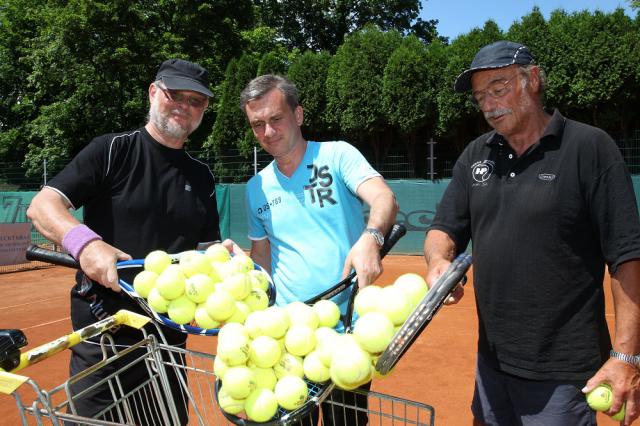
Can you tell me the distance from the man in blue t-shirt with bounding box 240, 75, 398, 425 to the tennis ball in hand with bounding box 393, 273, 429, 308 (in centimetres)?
78

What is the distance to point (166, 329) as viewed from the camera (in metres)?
2.76

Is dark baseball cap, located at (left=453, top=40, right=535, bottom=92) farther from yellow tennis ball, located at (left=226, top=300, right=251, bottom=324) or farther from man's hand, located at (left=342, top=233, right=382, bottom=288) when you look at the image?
yellow tennis ball, located at (left=226, top=300, right=251, bottom=324)

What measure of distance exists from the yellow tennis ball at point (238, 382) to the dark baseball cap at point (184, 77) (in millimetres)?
1631

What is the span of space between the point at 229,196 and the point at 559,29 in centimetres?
1190

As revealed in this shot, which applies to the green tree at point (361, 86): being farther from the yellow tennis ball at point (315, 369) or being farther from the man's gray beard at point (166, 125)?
the yellow tennis ball at point (315, 369)

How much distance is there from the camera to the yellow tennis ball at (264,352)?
1696mm

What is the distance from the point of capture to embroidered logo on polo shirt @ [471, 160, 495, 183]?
2547mm

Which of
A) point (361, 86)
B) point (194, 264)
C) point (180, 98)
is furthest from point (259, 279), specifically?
point (361, 86)

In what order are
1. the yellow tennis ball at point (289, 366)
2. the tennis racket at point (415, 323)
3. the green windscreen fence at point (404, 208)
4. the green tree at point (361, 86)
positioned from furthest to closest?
the green tree at point (361, 86) → the green windscreen fence at point (404, 208) → the yellow tennis ball at point (289, 366) → the tennis racket at point (415, 323)

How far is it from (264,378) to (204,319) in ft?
1.23

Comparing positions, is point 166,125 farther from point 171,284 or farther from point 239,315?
point 239,315

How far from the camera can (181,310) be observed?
1.98 m

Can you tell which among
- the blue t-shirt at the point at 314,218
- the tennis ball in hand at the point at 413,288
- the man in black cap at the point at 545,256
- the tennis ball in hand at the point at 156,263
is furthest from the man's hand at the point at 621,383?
the tennis ball in hand at the point at 156,263

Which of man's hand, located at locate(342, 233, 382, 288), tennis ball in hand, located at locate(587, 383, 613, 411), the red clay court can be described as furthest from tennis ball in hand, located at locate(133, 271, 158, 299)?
the red clay court
